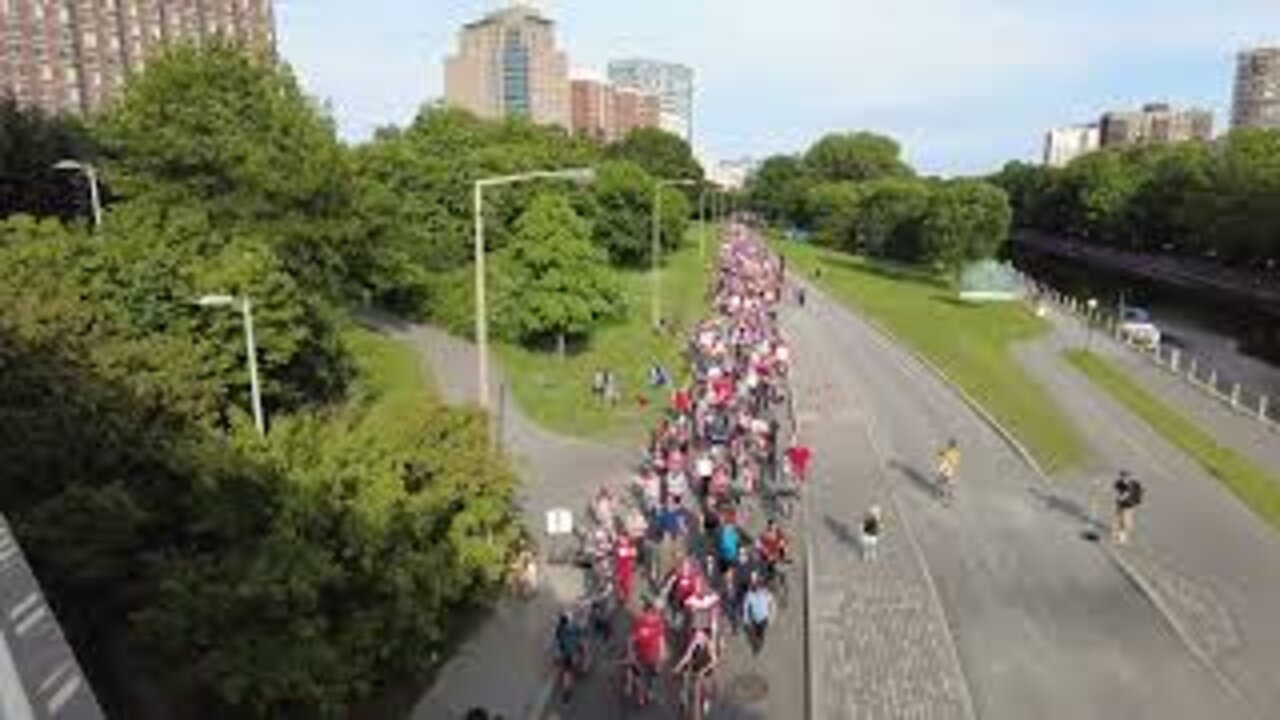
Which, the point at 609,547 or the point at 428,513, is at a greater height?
the point at 428,513

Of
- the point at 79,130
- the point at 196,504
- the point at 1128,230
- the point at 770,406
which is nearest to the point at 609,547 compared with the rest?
the point at 196,504

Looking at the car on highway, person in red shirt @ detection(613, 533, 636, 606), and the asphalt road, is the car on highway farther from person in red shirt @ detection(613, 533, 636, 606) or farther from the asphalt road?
person in red shirt @ detection(613, 533, 636, 606)

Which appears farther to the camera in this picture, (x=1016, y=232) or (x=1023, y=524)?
(x=1016, y=232)

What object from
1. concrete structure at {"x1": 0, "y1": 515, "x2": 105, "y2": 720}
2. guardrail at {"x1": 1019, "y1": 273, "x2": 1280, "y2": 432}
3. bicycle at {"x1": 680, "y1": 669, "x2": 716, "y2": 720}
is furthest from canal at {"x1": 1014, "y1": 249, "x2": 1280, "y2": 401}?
concrete structure at {"x1": 0, "y1": 515, "x2": 105, "y2": 720}

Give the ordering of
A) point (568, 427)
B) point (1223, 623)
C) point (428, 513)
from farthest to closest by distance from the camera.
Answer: point (568, 427), point (1223, 623), point (428, 513)

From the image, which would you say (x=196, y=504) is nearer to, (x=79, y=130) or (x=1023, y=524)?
(x=1023, y=524)

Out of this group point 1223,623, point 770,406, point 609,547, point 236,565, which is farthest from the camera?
point 770,406

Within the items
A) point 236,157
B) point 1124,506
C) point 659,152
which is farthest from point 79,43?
point 1124,506

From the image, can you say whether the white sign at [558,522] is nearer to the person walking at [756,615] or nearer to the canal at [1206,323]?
the person walking at [756,615]
